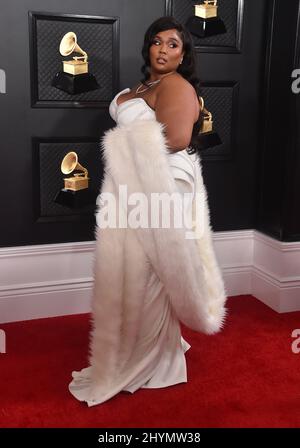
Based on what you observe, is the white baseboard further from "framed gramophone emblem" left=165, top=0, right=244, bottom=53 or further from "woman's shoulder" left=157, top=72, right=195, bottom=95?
"woman's shoulder" left=157, top=72, right=195, bottom=95

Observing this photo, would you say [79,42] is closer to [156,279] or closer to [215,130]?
[215,130]

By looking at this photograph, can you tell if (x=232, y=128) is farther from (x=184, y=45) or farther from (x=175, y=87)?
(x=175, y=87)

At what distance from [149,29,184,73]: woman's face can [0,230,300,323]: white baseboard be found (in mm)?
1262

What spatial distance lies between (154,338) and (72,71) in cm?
143

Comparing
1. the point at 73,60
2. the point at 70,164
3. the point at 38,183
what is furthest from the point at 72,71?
the point at 38,183

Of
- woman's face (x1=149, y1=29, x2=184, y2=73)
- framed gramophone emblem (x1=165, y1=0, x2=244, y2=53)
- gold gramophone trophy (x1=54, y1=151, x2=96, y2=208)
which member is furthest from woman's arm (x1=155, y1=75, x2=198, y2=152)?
framed gramophone emblem (x1=165, y1=0, x2=244, y2=53)

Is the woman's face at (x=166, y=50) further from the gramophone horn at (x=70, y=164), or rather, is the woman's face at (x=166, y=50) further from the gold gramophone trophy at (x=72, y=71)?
the gramophone horn at (x=70, y=164)

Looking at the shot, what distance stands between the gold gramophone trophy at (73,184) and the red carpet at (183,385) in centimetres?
70

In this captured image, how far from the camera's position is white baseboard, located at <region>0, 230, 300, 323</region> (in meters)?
3.05

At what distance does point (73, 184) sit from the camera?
2.96 metres

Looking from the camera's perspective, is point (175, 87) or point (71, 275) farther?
point (71, 275)
